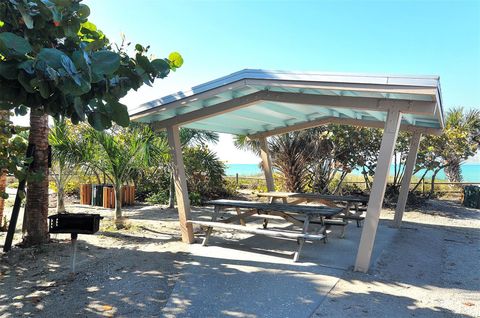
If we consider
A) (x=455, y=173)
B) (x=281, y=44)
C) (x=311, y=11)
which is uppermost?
(x=311, y=11)

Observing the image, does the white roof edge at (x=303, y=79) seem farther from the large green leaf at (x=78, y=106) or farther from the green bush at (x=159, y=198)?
the green bush at (x=159, y=198)

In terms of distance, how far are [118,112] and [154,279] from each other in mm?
2895

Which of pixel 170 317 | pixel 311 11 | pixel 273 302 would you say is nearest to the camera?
pixel 170 317

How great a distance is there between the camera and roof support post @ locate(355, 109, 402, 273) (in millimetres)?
4984

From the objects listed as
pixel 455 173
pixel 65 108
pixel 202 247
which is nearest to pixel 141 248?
pixel 202 247

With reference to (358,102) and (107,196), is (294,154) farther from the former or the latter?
(358,102)

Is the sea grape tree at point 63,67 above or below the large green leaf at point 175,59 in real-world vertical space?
below

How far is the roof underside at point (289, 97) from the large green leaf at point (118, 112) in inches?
126

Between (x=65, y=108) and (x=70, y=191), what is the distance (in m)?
13.1

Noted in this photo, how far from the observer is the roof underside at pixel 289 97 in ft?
15.0

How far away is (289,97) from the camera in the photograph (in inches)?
227

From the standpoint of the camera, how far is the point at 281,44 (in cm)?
890

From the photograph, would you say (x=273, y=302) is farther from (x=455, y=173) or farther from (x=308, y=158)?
(x=455, y=173)

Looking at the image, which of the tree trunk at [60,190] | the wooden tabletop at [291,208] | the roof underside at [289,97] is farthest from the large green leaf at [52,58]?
the tree trunk at [60,190]
